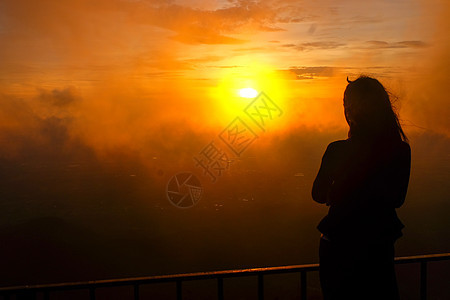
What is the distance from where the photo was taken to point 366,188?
1837mm

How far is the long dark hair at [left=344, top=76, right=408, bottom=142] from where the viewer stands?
6.19 feet

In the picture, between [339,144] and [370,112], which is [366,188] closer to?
[339,144]

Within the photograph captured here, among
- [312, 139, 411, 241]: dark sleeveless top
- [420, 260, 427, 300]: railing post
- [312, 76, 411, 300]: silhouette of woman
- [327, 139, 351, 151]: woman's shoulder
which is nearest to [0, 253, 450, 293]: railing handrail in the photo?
[420, 260, 427, 300]: railing post

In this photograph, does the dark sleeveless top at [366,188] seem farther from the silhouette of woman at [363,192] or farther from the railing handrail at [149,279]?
the railing handrail at [149,279]

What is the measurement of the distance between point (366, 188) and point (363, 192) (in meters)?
0.02

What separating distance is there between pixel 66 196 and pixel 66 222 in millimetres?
25096

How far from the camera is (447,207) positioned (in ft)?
400

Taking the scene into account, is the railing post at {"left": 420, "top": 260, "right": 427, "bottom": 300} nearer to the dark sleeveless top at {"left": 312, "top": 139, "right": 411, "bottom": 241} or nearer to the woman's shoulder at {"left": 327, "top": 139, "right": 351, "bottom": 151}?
the dark sleeveless top at {"left": 312, "top": 139, "right": 411, "bottom": 241}

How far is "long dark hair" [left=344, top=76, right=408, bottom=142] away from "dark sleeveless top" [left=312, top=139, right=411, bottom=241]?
0.17 feet

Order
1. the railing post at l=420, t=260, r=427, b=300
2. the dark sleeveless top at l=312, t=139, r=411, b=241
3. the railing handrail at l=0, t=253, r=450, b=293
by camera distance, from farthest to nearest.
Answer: the railing post at l=420, t=260, r=427, b=300, the railing handrail at l=0, t=253, r=450, b=293, the dark sleeveless top at l=312, t=139, r=411, b=241

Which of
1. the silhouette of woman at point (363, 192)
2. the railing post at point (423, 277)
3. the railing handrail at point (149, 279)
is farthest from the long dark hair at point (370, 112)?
the railing post at point (423, 277)

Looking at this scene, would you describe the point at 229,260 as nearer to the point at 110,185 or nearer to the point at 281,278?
the point at 281,278

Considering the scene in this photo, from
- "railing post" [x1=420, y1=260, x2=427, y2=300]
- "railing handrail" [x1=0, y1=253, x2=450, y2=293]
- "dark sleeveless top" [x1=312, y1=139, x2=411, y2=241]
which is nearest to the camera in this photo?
"dark sleeveless top" [x1=312, y1=139, x2=411, y2=241]

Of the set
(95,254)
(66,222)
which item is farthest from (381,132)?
(66,222)
